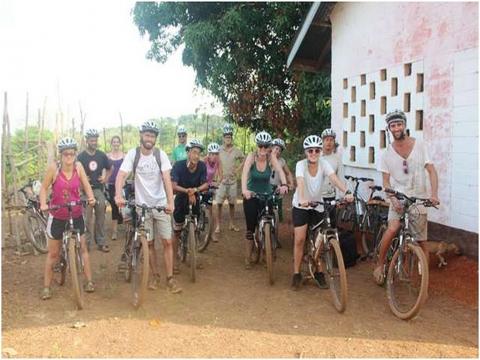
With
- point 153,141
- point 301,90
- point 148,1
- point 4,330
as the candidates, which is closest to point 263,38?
point 301,90

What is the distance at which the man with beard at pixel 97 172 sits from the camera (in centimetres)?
812

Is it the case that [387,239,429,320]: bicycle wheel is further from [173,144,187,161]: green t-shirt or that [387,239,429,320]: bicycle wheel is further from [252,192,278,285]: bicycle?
[173,144,187,161]: green t-shirt

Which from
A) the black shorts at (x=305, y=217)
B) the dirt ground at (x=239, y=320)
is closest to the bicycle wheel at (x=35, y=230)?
the dirt ground at (x=239, y=320)

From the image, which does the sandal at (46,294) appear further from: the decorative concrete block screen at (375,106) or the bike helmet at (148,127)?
the decorative concrete block screen at (375,106)

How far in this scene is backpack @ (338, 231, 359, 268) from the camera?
7227mm

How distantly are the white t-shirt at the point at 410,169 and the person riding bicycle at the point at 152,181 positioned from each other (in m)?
2.59

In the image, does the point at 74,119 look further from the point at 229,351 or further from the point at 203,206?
the point at 229,351

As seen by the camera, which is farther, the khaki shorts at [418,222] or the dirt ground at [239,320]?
the khaki shorts at [418,222]

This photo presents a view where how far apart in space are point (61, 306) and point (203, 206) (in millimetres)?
2912

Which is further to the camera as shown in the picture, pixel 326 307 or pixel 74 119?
pixel 74 119

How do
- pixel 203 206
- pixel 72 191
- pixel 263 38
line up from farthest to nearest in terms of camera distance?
pixel 263 38
pixel 203 206
pixel 72 191

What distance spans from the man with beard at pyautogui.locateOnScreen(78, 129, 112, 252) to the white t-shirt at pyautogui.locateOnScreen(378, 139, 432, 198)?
4628 mm

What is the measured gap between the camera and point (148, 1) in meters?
14.1

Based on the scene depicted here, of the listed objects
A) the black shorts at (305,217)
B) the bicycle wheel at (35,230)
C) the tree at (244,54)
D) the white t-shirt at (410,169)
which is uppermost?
the tree at (244,54)
